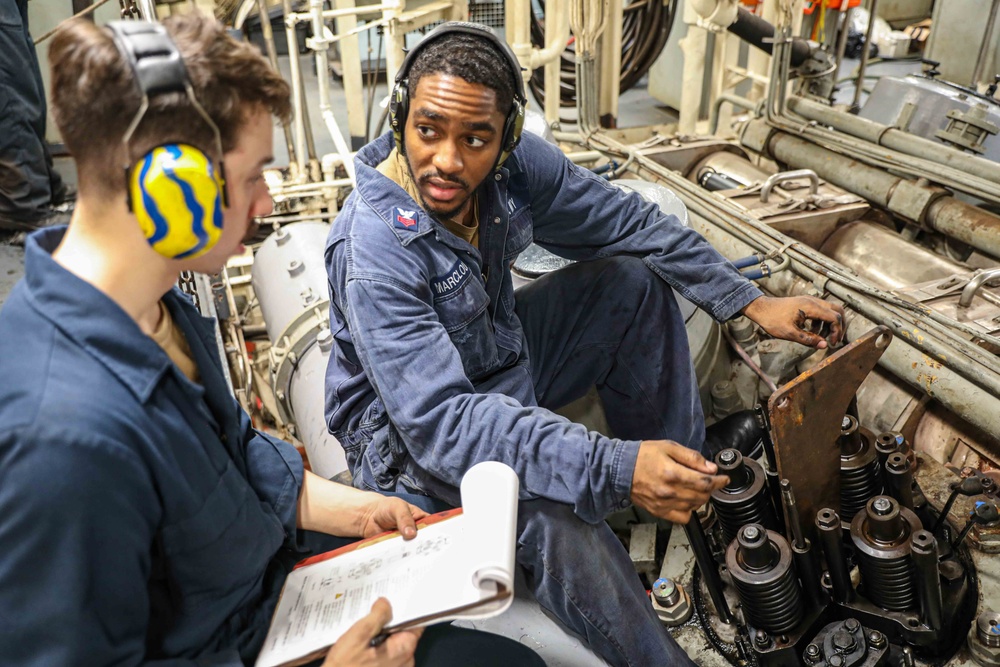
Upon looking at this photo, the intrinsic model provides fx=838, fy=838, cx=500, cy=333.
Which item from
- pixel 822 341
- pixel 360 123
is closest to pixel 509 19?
pixel 360 123

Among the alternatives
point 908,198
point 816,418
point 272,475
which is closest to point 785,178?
point 908,198

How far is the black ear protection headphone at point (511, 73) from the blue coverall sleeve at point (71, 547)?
40.9 inches

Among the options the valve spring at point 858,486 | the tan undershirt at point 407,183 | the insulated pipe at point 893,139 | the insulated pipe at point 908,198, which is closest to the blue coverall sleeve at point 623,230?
the tan undershirt at point 407,183

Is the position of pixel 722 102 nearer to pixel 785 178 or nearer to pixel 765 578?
pixel 785 178

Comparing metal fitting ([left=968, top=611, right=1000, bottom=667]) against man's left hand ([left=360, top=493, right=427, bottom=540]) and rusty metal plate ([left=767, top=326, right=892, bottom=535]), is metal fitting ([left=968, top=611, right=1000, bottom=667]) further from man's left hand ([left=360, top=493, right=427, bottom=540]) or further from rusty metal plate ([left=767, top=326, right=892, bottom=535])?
man's left hand ([left=360, top=493, right=427, bottom=540])

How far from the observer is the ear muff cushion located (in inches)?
40.8

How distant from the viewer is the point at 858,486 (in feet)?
6.52

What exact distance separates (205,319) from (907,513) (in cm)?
152

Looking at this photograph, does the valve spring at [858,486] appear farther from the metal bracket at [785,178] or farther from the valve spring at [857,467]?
the metal bracket at [785,178]

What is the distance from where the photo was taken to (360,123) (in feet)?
17.4

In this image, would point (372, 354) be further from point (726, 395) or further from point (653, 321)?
point (726, 395)

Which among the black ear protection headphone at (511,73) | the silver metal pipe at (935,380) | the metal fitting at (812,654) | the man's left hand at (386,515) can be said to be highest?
the black ear protection headphone at (511,73)

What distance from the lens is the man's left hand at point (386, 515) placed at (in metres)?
1.62

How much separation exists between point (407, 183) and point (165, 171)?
91 cm
